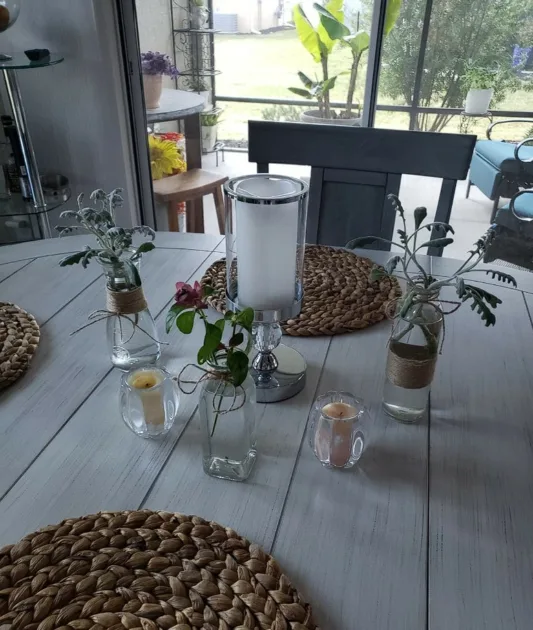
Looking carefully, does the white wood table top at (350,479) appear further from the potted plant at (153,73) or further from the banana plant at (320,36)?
the banana plant at (320,36)

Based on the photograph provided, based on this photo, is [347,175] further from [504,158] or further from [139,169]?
[504,158]

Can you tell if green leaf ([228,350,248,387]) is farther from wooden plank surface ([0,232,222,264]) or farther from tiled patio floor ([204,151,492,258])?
tiled patio floor ([204,151,492,258])

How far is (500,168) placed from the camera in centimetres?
269

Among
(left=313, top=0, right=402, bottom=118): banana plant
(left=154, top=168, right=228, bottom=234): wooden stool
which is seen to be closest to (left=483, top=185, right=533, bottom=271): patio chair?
(left=313, top=0, right=402, bottom=118): banana plant

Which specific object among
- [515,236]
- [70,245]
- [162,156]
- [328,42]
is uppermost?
[328,42]

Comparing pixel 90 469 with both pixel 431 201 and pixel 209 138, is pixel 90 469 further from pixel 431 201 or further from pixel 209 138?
pixel 431 201

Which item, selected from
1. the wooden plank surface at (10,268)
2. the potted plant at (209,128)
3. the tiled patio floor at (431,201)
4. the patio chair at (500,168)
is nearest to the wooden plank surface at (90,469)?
the wooden plank surface at (10,268)

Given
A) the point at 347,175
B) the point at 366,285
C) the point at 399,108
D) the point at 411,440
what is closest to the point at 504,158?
the point at 399,108

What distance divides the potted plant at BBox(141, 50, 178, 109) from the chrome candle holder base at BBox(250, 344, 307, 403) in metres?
1.80

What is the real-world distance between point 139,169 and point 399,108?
115cm

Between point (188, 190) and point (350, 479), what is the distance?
6.62ft

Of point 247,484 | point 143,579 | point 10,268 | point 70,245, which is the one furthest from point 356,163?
point 143,579

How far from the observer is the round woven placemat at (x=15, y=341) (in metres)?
0.84

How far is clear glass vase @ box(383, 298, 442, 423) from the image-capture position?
0.70 meters
